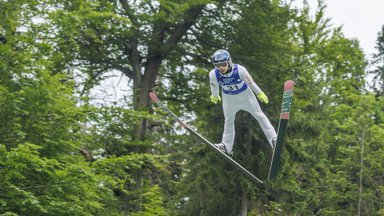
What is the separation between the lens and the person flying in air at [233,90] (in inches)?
273

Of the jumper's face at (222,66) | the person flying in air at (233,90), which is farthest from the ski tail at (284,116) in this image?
the jumper's face at (222,66)

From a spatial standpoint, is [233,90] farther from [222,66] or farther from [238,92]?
[222,66]

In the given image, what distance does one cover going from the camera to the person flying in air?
6.93 meters

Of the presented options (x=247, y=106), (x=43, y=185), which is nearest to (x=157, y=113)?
(x=43, y=185)

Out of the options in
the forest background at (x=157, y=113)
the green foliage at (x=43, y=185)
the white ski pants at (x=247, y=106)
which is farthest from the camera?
the forest background at (x=157, y=113)

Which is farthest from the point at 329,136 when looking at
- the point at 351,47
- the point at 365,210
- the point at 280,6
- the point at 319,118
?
the point at 280,6

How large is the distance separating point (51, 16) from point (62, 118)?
2.14 metres

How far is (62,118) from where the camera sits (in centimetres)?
1294

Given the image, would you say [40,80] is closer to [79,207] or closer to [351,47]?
[79,207]

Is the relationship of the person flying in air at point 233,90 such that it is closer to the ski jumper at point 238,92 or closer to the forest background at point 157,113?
the ski jumper at point 238,92

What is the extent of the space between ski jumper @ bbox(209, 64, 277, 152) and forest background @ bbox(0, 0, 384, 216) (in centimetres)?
468

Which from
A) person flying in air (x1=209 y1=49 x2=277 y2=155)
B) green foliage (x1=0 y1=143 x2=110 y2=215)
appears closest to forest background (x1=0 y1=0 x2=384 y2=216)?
green foliage (x1=0 y1=143 x2=110 y2=215)

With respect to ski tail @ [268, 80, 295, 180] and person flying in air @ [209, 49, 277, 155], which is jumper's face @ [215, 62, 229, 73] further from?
ski tail @ [268, 80, 295, 180]

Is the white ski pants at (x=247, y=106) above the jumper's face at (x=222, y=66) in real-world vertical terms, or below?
below
